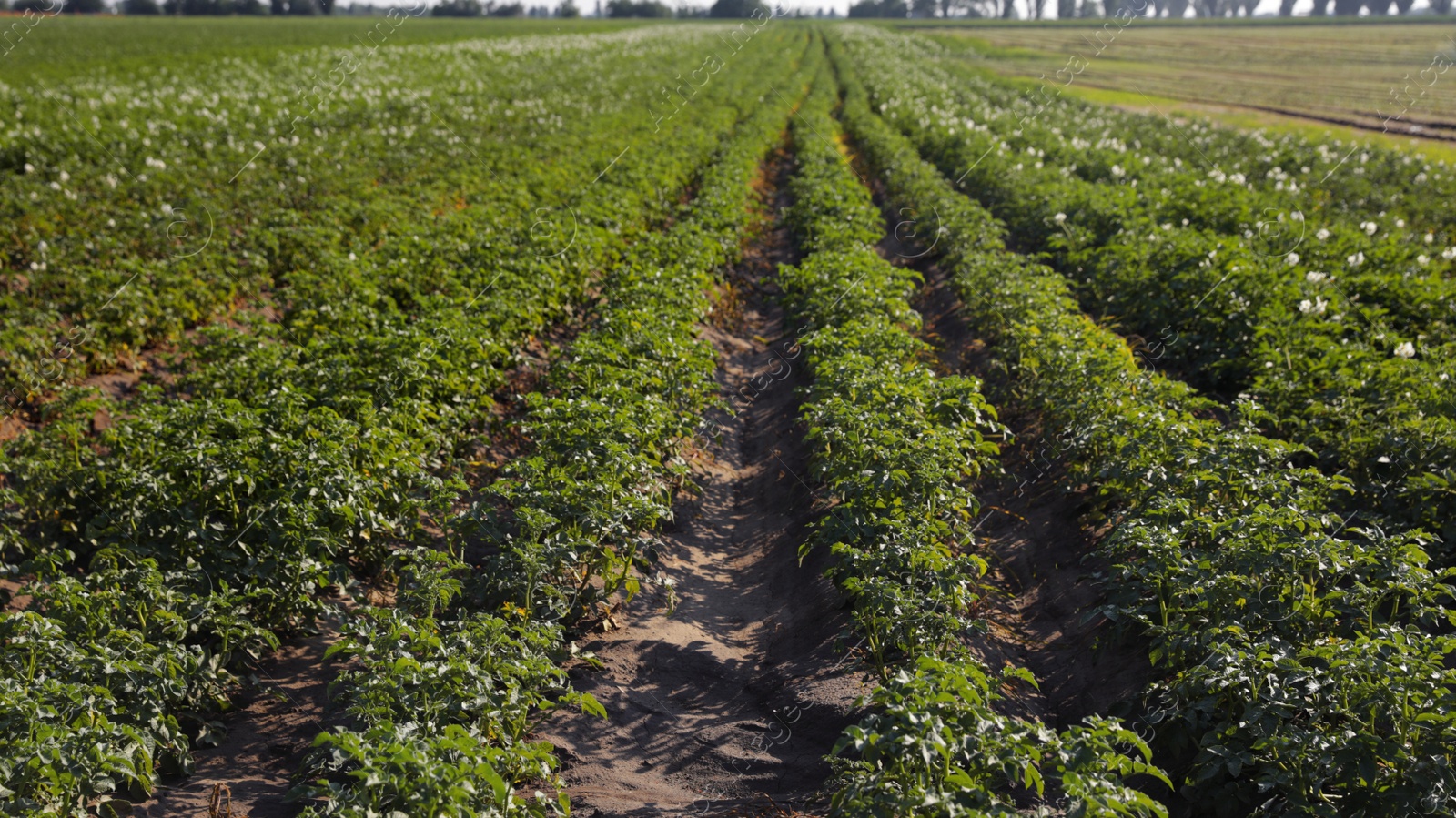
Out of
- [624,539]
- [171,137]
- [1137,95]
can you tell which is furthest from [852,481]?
[1137,95]

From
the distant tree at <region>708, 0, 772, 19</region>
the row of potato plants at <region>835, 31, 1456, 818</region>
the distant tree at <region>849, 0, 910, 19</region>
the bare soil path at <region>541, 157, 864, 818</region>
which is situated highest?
the distant tree at <region>849, 0, 910, 19</region>

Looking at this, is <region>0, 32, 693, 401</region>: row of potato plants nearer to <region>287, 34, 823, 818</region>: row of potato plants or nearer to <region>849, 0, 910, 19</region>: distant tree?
<region>287, 34, 823, 818</region>: row of potato plants

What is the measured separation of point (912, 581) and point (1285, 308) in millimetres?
6432

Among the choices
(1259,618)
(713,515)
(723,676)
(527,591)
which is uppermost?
(527,591)

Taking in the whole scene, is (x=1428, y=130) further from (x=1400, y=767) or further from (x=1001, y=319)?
(x=1400, y=767)

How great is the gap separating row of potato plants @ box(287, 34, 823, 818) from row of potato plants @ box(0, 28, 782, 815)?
0.60 m

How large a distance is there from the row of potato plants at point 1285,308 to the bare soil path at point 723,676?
3296 mm

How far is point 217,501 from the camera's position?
5.28 meters

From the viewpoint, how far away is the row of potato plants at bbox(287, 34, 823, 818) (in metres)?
3.10

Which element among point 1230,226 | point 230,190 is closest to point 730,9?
point 230,190

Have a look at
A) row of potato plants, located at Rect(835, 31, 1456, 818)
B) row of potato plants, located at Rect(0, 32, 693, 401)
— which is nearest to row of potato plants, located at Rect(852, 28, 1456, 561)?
row of potato plants, located at Rect(835, 31, 1456, 818)

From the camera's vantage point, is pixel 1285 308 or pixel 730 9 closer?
pixel 1285 308

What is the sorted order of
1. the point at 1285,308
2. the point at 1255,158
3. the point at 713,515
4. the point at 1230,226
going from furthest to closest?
the point at 1255,158 → the point at 1230,226 → the point at 1285,308 → the point at 713,515

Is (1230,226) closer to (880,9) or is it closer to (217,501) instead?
(217,501)
